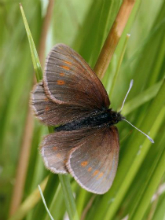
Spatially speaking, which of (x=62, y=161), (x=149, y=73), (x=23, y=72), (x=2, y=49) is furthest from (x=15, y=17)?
(x=62, y=161)

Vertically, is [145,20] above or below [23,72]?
above

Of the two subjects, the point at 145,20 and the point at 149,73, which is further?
the point at 145,20

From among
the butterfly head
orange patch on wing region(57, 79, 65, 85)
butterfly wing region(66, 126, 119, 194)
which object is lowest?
butterfly wing region(66, 126, 119, 194)

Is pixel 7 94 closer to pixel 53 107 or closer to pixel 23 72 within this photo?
pixel 23 72

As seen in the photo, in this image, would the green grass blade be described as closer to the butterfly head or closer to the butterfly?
the butterfly

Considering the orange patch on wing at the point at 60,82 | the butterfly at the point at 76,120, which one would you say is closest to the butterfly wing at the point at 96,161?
the butterfly at the point at 76,120

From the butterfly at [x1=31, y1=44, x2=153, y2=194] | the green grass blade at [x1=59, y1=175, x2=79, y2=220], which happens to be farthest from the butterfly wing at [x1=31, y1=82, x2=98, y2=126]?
the green grass blade at [x1=59, y1=175, x2=79, y2=220]
